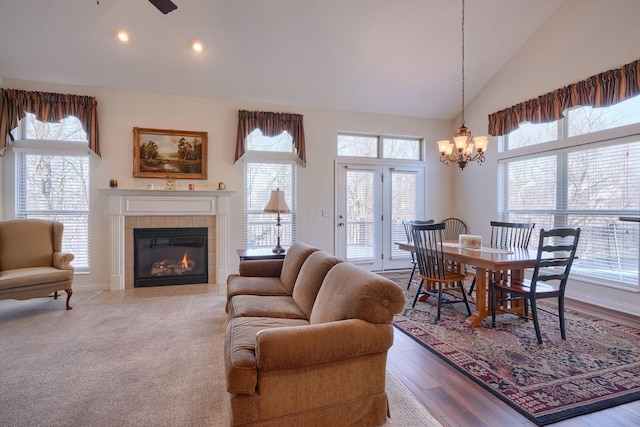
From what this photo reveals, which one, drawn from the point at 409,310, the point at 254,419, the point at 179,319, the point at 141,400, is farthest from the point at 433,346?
the point at 179,319

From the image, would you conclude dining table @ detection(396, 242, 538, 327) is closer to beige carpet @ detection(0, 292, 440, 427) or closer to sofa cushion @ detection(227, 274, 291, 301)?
beige carpet @ detection(0, 292, 440, 427)

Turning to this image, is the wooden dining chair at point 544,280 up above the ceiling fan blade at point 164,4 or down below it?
below

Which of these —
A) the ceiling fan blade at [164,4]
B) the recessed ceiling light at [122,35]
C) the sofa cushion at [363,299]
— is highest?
the recessed ceiling light at [122,35]

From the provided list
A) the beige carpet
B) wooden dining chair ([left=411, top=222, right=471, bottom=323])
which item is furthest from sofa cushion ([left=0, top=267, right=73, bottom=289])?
wooden dining chair ([left=411, top=222, right=471, bottom=323])

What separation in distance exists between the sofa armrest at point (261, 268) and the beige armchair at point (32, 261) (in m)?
2.16

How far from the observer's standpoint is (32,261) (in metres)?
3.94

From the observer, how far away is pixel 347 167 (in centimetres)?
566

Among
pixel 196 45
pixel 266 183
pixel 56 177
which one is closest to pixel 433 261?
pixel 266 183

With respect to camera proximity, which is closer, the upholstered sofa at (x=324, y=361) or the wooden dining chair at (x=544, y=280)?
the upholstered sofa at (x=324, y=361)

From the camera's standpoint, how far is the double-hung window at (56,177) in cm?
445

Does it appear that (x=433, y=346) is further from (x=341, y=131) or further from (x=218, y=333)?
(x=341, y=131)

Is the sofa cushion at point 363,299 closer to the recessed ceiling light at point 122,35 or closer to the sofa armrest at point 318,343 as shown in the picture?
the sofa armrest at point 318,343

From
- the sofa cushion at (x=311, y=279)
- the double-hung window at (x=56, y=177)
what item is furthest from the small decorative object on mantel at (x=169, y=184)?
the sofa cushion at (x=311, y=279)

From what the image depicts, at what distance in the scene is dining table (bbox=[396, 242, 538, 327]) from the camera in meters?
2.86
